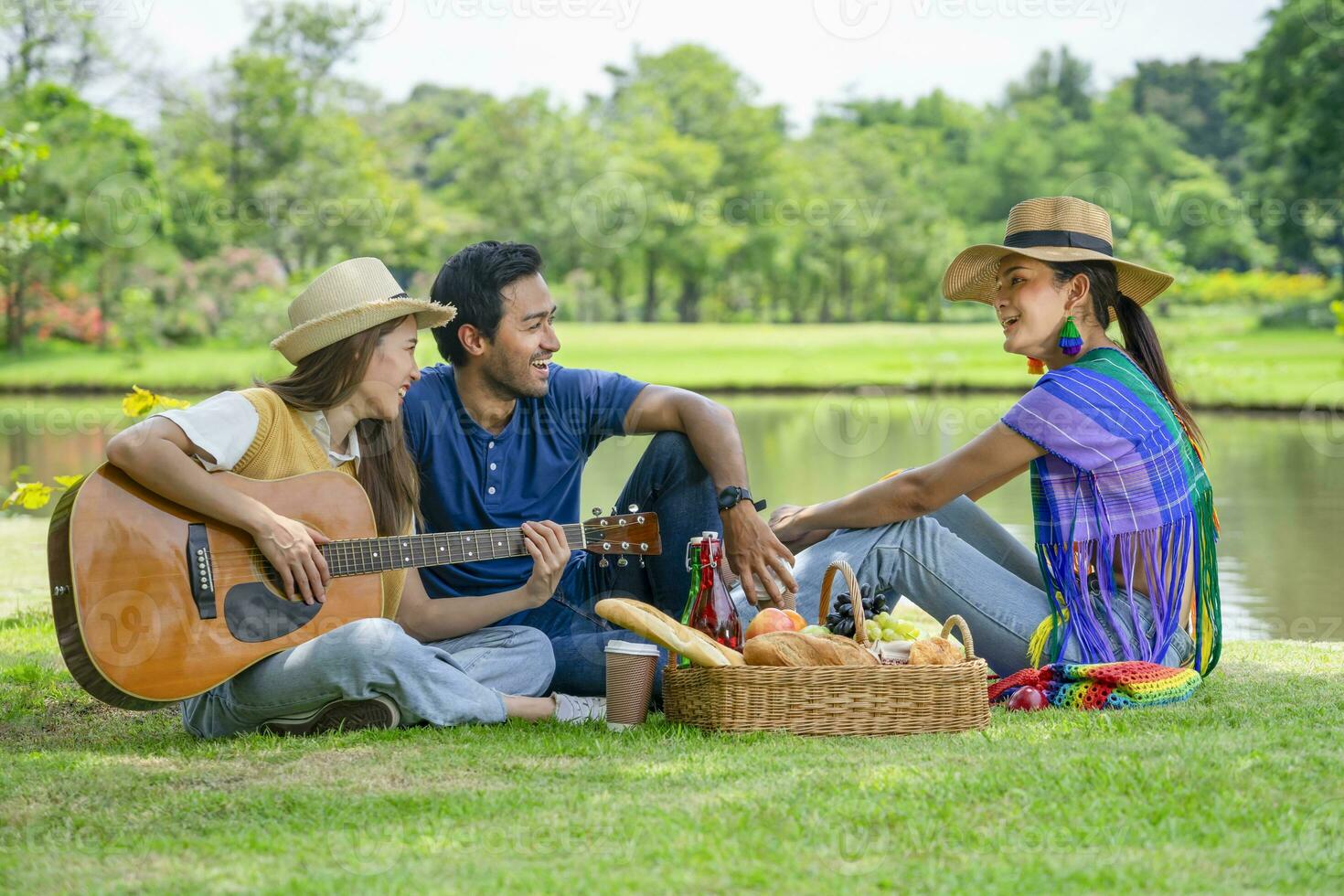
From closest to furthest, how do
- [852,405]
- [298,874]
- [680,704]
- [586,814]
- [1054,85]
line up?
[298,874] → [586,814] → [680,704] → [852,405] → [1054,85]

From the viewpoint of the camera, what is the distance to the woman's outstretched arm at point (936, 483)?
4.14 metres

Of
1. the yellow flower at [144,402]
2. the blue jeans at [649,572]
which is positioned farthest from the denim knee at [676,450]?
the yellow flower at [144,402]

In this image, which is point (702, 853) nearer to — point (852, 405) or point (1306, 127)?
point (852, 405)

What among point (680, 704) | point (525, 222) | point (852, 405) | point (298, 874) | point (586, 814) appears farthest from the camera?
point (525, 222)

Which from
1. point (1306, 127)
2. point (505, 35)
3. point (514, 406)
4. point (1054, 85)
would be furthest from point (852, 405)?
point (1054, 85)

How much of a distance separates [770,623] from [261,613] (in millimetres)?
1393

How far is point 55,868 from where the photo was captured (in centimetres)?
261

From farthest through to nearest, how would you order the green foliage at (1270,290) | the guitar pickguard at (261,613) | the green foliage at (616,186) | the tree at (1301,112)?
the green foliage at (1270,290)
the green foliage at (616,186)
the tree at (1301,112)
the guitar pickguard at (261,613)

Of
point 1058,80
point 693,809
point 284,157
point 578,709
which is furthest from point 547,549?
point 1058,80

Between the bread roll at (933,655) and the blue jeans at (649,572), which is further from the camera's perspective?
the blue jeans at (649,572)

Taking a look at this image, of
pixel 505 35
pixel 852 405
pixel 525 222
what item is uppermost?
pixel 505 35

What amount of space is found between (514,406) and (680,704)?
1289 mm

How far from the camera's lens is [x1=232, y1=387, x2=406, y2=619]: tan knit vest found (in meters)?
3.97

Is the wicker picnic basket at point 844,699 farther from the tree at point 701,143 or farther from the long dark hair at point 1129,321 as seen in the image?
the tree at point 701,143
